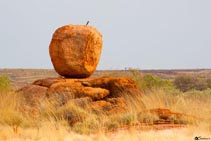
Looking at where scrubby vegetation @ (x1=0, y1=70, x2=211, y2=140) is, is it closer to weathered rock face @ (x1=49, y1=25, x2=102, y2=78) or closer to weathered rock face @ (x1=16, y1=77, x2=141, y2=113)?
weathered rock face @ (x1=16, y1=77, x2=141, y2=113)

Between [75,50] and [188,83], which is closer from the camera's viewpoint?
[75,50]

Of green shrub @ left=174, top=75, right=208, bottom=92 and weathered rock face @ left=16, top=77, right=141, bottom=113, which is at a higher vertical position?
weathered rock face @ left=16, top=77, right=141, bottom=113

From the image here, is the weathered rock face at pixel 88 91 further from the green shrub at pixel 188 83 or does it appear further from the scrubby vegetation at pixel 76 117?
the green shrub at pixel 188 83

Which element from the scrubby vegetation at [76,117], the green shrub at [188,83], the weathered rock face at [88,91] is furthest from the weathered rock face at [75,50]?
the green shrub at [188,83]

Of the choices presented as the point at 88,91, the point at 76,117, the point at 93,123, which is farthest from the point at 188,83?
the point at 93,123

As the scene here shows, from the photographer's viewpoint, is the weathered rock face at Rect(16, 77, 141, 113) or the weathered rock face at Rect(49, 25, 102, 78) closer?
the weathered rock face at Rect(16, 77, 141, 113)

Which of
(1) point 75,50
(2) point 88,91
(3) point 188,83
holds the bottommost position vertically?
(3) point 188,83

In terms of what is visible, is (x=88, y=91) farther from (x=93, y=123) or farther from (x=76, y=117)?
(x=93, y=123)

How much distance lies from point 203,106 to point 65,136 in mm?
5064

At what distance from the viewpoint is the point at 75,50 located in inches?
638

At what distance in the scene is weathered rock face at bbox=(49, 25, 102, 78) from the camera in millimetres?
16062

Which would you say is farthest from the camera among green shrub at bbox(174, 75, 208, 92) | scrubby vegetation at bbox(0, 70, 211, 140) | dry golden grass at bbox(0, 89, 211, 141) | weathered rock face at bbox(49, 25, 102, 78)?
green shrub at bbox(174, 75, 208, 92)

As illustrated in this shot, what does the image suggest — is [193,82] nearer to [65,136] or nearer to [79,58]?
[79,58]

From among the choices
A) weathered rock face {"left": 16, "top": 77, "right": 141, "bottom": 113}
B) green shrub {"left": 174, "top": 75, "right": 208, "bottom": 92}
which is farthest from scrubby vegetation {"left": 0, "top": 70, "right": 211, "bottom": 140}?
green shrub {"left": 174, "top": 75, "right": 208, "bottom": 92}
